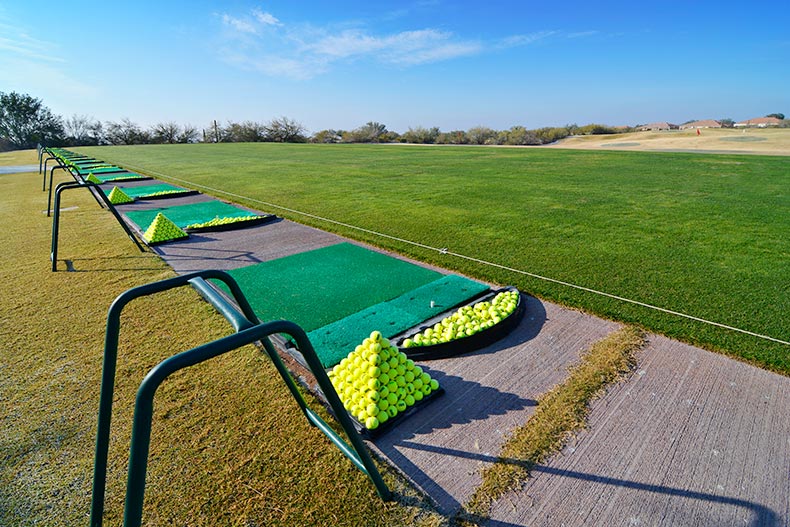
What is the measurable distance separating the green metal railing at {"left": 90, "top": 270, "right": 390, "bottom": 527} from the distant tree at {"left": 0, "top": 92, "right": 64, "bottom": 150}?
73.2 metres

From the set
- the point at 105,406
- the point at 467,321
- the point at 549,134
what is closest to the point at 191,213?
the point at 467,321

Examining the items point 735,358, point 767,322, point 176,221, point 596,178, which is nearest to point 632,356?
point 735,358

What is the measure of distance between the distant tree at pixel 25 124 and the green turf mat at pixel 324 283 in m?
70.0

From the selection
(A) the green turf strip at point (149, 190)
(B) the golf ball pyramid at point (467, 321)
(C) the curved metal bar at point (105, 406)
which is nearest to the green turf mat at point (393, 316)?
(B) the golf ball pyramid at point (467, 321)

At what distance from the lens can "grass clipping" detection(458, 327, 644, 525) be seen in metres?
2.32

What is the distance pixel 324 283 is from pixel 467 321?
223 cm

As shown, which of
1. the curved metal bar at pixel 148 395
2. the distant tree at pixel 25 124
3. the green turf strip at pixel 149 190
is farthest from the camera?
the distant tree at pixel 25 124

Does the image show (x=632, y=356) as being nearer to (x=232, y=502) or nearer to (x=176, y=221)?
(x=232, y=502)

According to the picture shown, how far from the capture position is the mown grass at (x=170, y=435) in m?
2.24

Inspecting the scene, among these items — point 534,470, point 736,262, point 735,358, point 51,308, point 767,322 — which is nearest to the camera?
point 534,470

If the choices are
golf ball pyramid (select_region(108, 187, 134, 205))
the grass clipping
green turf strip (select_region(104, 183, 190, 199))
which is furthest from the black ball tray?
green turf strip (select_region(104, 183, 190, 199))

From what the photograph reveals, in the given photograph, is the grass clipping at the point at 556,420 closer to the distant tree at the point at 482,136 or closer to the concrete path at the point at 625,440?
the concrete path at the point at 625,440

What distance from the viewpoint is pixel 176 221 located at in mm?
9359

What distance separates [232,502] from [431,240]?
5.35 metres
